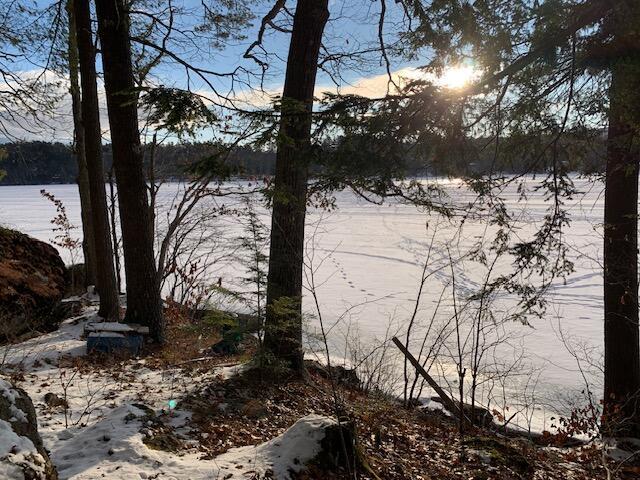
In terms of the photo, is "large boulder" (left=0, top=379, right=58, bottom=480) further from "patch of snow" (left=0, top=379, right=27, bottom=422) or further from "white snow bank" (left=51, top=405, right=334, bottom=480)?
"white snow bank" (left=51, top=405, right=334, bottom=480)

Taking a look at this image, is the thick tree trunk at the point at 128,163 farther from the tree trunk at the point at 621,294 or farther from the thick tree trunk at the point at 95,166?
the tree trunk at the point at 621,294

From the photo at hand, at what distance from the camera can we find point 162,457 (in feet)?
12.1

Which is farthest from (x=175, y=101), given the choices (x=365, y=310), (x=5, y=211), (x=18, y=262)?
(x=5, y=211)

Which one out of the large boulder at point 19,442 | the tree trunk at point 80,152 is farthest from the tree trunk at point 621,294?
the tree trunk at point 80,152

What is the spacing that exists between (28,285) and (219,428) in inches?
237

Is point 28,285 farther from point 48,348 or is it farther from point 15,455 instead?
point 15,455

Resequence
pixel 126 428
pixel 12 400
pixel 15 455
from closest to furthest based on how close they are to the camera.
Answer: pixel 15 455 < pixel 12 400 < pixel 126 428

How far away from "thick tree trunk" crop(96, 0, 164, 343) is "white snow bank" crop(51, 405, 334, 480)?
10.8ft

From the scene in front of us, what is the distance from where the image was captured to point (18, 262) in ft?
29.5

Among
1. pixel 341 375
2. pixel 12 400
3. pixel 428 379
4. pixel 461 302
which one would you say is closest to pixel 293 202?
pixel 428 379

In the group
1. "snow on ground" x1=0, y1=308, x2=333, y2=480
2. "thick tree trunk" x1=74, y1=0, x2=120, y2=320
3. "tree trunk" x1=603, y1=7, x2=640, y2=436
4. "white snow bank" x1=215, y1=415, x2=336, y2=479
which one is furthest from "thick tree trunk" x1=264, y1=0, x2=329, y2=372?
"thick tree trunk" x1=74, y1=0, x2=120, y2=320

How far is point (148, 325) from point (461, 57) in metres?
5.71

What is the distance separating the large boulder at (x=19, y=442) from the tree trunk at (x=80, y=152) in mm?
7233

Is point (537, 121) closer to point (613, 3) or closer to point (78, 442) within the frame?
point (613, 3)
